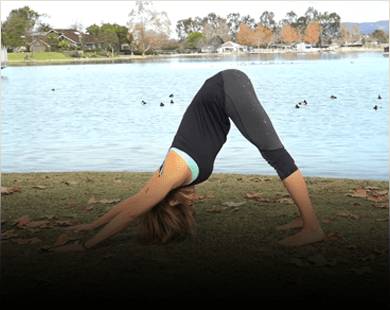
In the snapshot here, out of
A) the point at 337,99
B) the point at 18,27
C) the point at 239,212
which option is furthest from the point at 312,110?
the point at 18,27

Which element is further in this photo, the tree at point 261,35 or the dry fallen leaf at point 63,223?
the tree at point 261,35

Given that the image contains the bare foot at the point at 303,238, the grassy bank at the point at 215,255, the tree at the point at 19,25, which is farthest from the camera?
the tree at the point at 19,25

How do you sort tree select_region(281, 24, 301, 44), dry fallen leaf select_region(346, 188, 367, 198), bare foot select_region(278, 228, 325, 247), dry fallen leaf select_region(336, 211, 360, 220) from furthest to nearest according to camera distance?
tree select_region(281, 24, 301, 44), dry fallen leaf select_region(346, 188, 367, 198), dry fallen leaf select_region(336, 211, 360, 220), bare foot select_region(278, 228, 325, 247)

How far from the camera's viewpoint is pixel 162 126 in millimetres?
11562

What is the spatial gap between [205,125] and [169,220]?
66cm

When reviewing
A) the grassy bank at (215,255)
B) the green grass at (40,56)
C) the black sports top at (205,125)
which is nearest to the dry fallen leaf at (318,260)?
the grassy bank at (215,255)

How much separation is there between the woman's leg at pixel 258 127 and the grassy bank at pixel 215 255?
14.2 inches

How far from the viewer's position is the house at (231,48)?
2044 centimetres

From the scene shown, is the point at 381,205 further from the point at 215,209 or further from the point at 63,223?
the point at 63,223

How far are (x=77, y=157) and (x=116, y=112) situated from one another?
6.05 metres

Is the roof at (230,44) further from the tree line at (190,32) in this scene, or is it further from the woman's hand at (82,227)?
the woman's hand at (82,227)

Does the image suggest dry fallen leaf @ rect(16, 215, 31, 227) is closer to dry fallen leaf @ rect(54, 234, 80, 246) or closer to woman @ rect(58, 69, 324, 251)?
dry fallen leaf @ rect(54, 234, 80, 246)

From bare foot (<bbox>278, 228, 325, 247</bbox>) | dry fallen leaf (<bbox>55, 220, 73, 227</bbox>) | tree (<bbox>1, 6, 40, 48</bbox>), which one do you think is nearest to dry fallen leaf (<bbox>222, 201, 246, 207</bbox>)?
bare foot (<bbox>278, 228, 325, 247</bbox>)

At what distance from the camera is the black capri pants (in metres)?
3.84
